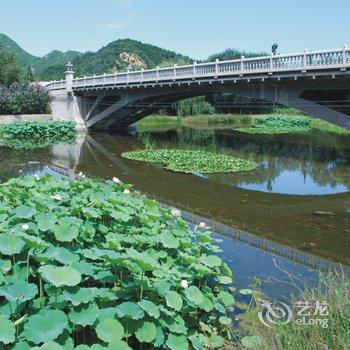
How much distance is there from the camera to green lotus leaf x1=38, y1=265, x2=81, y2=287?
11.8 feet

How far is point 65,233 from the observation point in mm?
4801

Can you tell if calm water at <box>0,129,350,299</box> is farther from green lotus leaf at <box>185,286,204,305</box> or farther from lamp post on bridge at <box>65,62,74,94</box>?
lamp post on bridge at <box>65,62,74,94</box>

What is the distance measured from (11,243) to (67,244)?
38.6 inches

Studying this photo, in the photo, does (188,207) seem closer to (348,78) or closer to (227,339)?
(227,339)

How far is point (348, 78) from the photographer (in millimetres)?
17391

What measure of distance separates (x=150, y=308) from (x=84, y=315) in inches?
22.9

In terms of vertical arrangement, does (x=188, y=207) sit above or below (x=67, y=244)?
below

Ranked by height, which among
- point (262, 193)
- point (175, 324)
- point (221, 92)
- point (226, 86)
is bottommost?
point (262, 193)

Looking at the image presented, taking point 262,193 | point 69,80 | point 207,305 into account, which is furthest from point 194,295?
point 69,80

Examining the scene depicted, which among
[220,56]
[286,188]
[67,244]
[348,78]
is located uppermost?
[220,56]

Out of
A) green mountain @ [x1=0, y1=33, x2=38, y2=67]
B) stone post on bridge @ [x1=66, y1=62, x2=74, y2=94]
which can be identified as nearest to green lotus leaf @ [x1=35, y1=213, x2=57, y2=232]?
stone post on bridge @ [x1=66, y1=62, x2=74, y2=94]

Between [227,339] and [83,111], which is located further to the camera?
[83,111]

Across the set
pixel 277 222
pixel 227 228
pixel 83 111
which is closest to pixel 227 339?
pixel 227 228

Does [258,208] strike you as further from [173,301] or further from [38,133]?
[38,133]
